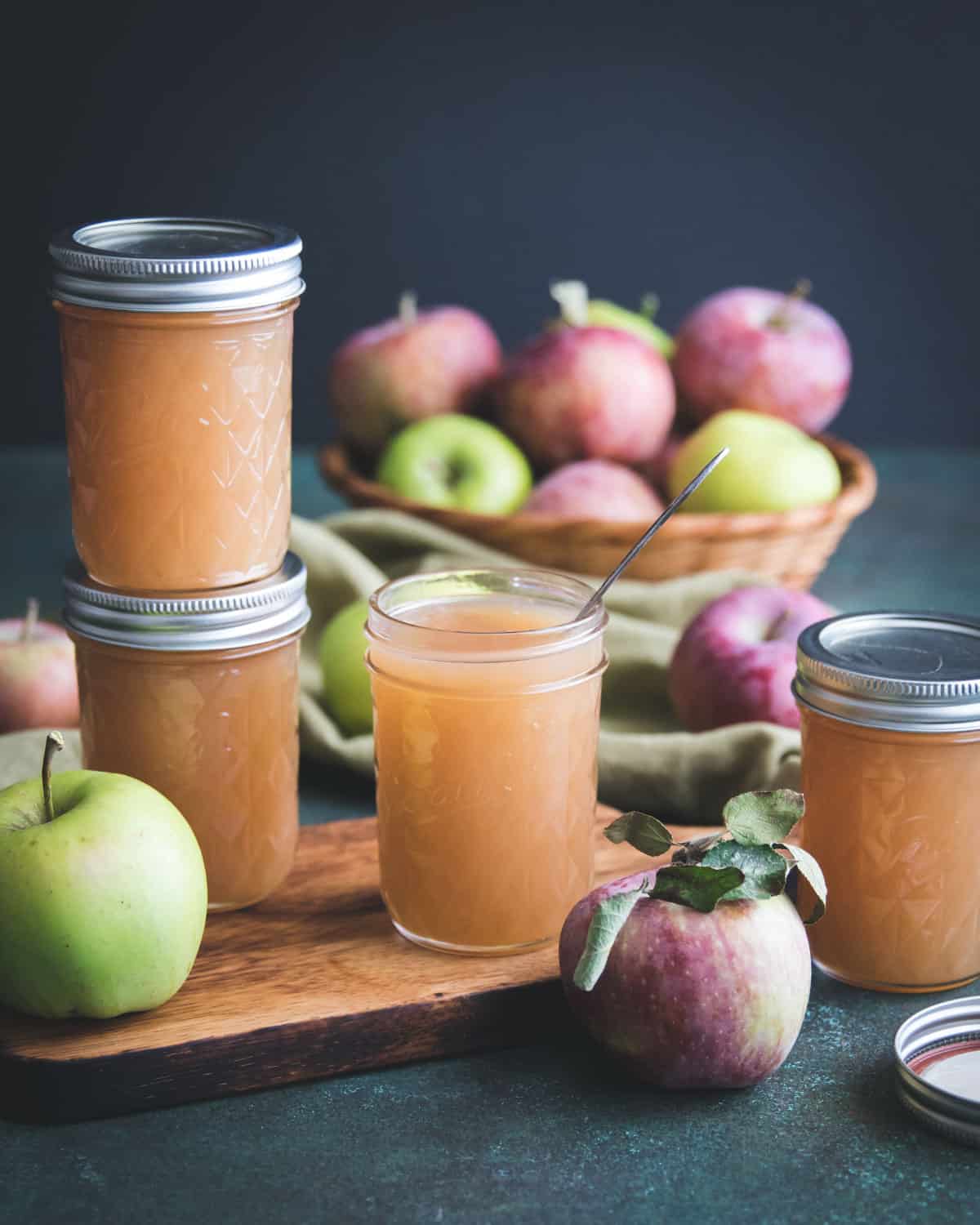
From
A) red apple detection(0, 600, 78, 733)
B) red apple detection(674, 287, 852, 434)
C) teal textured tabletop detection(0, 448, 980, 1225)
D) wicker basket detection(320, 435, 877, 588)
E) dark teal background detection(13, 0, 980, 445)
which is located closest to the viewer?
teal textured tabletop detection(0, 448, 980, 1225)

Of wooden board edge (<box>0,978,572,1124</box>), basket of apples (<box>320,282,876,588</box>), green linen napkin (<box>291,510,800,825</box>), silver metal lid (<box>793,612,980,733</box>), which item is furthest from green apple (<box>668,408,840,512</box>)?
wooden board edge (<box>0,978,572,1124</box>)

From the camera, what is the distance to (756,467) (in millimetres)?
1789

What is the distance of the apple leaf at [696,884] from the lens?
920 mm

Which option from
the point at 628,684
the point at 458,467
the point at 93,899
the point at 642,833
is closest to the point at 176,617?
the point at 93,899

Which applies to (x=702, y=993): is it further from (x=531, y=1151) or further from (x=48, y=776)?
(x=48, y=776)

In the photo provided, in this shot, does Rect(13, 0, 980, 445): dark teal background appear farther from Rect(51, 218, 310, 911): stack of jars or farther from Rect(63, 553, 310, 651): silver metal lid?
Rect(63, 553, 310, 651): silver metal lid

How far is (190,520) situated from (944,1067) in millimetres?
566

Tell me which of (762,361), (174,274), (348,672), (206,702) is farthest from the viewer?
(762,361)

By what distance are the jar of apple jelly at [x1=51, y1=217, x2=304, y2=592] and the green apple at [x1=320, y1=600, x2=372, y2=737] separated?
39 centimetres

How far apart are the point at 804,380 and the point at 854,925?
102 cm

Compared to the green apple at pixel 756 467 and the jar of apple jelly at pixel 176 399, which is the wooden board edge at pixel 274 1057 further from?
the green apple at pixel 756 467

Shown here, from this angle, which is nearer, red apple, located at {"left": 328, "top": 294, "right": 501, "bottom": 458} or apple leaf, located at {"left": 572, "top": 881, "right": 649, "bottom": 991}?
apple leaf, located at {"left": 572, "top": 881, "right": 649, "bottom": 991}

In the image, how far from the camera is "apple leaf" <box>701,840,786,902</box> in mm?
927

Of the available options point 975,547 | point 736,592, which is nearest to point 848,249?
point 975,547
